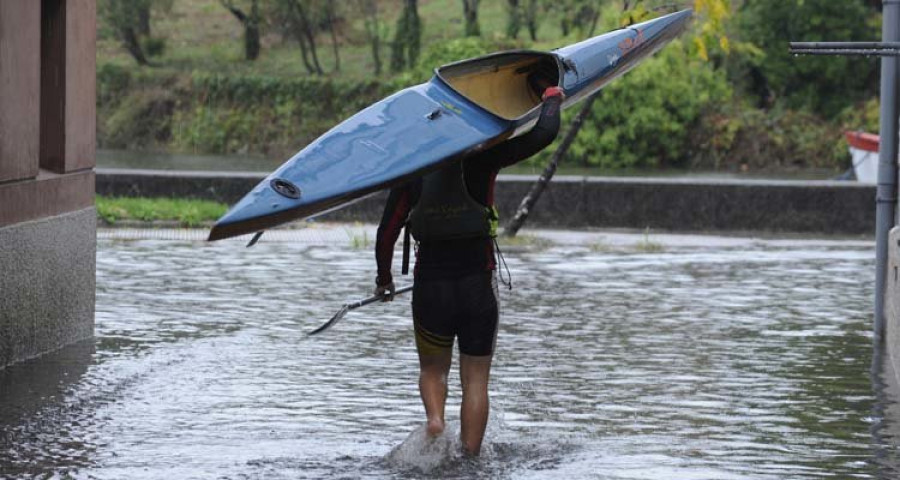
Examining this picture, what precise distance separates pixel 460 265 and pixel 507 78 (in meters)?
2.28

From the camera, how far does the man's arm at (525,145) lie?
27.5 ft

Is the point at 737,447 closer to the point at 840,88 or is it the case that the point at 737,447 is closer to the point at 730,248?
the point at 730,248

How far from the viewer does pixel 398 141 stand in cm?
900

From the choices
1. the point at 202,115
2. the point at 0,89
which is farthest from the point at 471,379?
the point at 202,115

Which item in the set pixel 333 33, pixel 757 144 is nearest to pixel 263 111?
pixel 333 33

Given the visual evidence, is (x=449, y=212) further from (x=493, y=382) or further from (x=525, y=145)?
(x=493, y=382)

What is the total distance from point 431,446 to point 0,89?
3.93 m

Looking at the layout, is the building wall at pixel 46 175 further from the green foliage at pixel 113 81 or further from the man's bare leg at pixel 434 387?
the green foliage at pixel 113 81

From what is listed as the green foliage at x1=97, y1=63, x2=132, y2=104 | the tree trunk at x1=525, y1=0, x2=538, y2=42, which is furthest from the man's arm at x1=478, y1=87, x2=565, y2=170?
the green foliage at x1=97, y1=63, x2=132, y2=104

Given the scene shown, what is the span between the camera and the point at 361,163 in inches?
354

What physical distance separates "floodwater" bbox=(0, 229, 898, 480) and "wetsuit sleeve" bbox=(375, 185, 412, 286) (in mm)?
856

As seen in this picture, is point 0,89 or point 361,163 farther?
point 0,89

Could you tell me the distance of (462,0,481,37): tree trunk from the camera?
52.8 metres

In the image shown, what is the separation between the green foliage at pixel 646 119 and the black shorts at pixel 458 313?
33.9m
